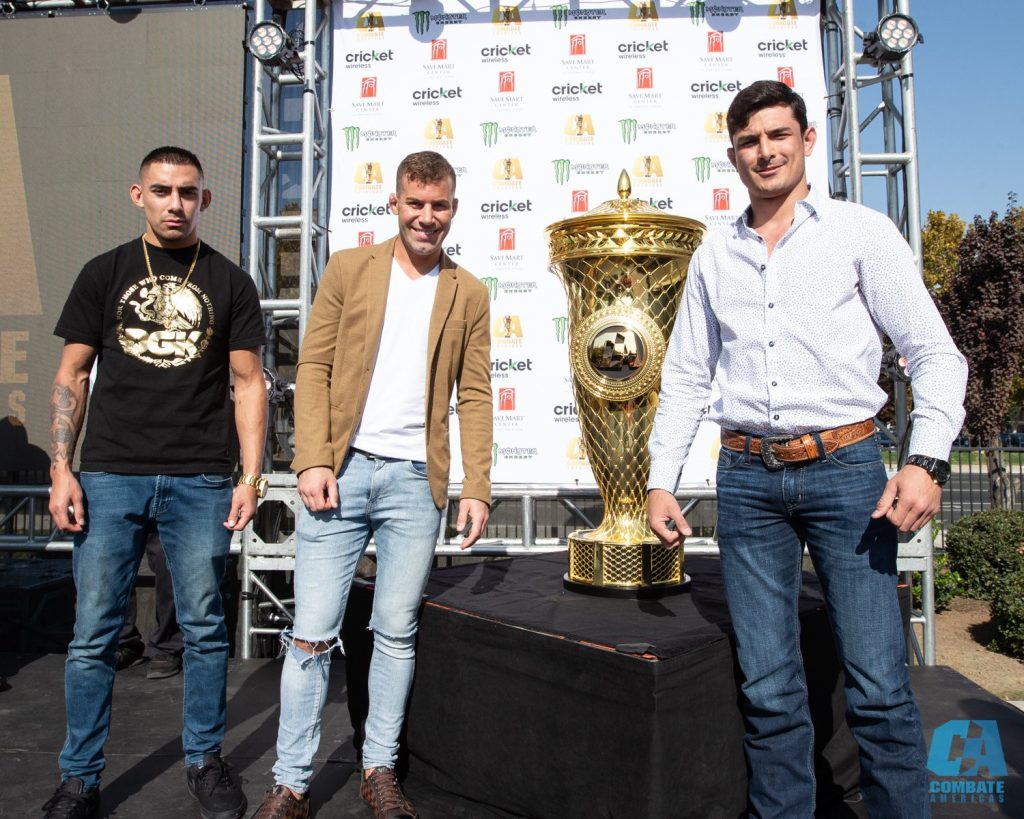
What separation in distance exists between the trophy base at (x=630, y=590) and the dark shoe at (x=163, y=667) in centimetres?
213

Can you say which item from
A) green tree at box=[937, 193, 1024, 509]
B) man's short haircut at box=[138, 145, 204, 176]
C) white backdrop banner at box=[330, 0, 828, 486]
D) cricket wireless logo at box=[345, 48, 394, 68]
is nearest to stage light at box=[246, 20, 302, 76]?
cricket wireless logo at box=[345, 48, 394, 68]

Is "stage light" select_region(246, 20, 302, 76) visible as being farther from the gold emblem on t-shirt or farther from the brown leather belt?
the brown leather belt

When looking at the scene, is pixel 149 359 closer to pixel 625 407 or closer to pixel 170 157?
pixel 170 157

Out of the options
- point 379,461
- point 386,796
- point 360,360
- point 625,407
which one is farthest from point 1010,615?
point 360,360

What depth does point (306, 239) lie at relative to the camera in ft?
14.2

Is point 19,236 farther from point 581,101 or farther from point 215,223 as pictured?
point 581,101

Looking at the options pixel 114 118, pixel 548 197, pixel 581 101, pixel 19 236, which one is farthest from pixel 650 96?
pixel 19 236

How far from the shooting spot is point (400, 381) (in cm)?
202

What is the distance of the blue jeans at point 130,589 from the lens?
198 cm

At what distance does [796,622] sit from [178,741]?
83.3 inches

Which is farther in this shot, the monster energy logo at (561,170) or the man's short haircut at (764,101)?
the monster energy logo at (561,170)

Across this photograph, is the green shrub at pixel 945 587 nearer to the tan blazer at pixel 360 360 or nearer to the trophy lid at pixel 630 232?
the trophy lid at pixel 630 232

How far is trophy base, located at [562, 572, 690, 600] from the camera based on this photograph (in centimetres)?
228

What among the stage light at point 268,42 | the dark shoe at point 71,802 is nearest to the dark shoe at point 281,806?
the dark shoe at point 71,802
